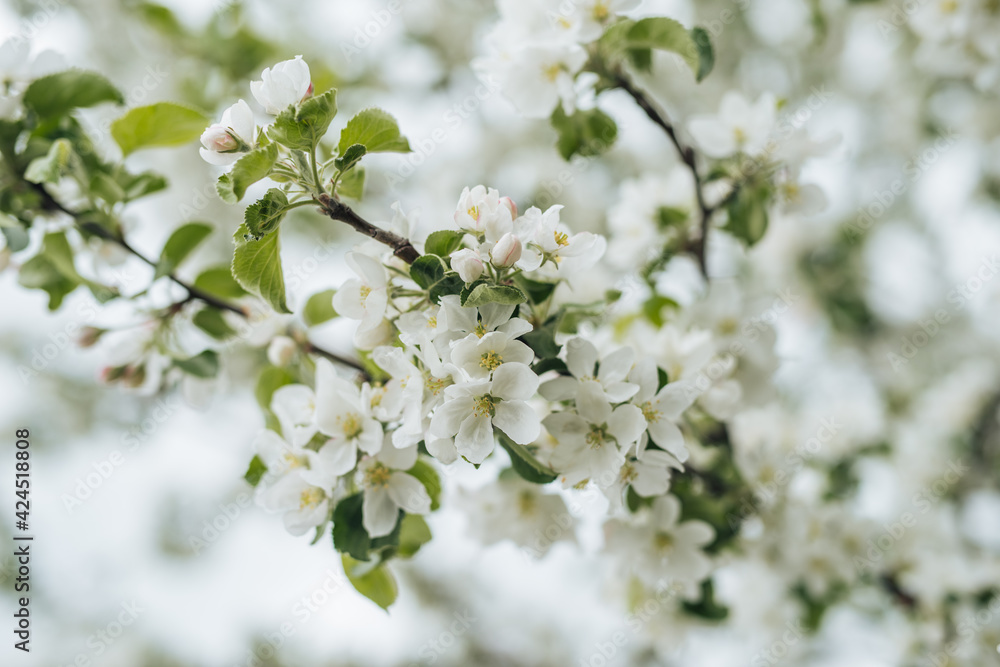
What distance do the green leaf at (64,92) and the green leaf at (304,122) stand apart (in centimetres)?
56

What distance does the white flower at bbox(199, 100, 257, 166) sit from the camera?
709mm

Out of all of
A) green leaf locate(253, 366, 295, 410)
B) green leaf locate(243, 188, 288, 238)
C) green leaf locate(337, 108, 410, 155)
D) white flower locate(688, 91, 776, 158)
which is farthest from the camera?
white flower locate(688, 91, 776, 158)

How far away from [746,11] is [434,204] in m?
1.38

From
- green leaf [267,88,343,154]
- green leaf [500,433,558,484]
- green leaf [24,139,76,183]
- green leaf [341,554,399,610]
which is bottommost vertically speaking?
green leaf [341,554,399,610]

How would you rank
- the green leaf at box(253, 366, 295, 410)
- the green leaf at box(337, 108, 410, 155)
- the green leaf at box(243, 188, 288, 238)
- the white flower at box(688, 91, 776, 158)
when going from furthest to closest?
the white flower at box(688, 91, 776, 158)
the green leaf at box(253, 366, 295, 410)
the green leaf at box(337, 108, 410, 155)
the green leaf at box(243, 188, 288, 238)

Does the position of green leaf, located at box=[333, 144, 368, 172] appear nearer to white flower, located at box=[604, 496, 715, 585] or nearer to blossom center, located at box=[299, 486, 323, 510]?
blossom center, located at box=[299, 486, 323, 510]

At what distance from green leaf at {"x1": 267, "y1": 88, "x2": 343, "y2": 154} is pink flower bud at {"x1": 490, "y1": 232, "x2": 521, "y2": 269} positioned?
21 centimetres

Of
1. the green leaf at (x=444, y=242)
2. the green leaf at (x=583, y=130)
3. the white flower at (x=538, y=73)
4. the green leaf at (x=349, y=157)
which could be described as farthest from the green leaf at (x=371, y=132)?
the green leaf at (x=583, y=130)

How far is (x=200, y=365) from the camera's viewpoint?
1.07 m

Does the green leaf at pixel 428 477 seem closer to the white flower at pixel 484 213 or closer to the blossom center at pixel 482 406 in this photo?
the blossom center at pixel 482 406

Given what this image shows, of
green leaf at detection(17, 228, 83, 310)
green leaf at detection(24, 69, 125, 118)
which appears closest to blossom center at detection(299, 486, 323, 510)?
green leaf at detection(17, 228, 83, 310)

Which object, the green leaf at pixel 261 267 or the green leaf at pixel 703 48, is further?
the green leaf at pixel 703 48

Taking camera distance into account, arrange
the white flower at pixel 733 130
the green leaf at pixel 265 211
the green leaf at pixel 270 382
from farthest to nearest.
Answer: the white flower at pixel 733 130
the green leaf at pixel 270 382
the green leaf at pixel 265 211

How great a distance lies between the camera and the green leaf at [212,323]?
3.62ft
